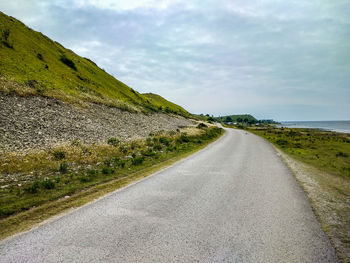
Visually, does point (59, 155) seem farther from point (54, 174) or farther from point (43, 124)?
point (43, 124)

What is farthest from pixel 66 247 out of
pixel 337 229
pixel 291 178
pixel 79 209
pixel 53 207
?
pixel 291 178

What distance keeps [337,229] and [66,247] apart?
7433 millimetres

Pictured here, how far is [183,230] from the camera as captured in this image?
5.13m

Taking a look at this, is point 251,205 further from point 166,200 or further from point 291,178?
point 291,178

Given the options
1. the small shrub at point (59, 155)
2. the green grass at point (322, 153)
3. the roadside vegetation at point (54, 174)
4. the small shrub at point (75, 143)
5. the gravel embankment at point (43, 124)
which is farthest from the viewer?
the small shrub at point (75, 143)

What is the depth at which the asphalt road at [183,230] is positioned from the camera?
163 inches

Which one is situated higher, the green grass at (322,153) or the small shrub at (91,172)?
the green grass at (322,153)

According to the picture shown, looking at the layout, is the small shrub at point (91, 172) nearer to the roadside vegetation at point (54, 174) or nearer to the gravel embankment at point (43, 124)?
the roadside vegetation at point (54, 174)

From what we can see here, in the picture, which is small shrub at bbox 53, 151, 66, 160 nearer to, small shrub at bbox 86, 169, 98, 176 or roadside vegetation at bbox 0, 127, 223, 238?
roadside vegetation at bbox 0, 127, 223, 238

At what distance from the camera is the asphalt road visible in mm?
4152

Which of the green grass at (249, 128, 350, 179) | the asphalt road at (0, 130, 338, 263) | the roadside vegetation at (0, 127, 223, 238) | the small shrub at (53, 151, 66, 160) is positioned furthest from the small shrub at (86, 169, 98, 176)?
the green grass at (249, 128, 350, 179)

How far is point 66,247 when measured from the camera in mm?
4309

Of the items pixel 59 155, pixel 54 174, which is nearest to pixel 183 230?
pixel 54 174

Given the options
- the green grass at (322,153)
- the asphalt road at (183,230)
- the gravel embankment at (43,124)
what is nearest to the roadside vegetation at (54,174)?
the asphalt road at (183,230)
